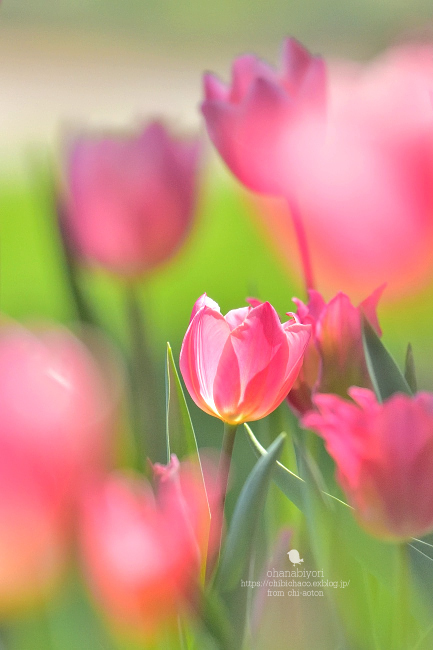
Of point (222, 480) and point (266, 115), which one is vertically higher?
point (266, 115)

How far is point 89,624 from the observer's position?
0.67 feet

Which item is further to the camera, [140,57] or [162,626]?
[140,57]

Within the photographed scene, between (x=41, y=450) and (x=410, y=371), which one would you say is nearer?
(x=41, y=450)

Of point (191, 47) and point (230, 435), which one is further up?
point (191, 47)

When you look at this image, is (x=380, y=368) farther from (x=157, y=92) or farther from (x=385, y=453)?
(x=157, y=92)

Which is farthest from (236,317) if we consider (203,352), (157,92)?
(157,92)

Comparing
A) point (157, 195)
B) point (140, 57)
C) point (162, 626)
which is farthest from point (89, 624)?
point (140, 57)

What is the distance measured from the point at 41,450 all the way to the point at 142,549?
0.04 m

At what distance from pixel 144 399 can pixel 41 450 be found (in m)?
0.09

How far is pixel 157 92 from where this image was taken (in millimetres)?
318

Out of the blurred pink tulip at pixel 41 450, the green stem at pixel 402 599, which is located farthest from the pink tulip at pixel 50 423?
the green stem at pixel 402 599

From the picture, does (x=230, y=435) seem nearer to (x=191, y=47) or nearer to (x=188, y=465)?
(x=188, y=465)

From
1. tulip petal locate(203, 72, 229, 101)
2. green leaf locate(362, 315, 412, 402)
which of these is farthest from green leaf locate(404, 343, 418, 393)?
tulip petal locate(203, 72, 229, 101)

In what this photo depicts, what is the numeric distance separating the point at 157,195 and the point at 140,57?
14 centimetres
